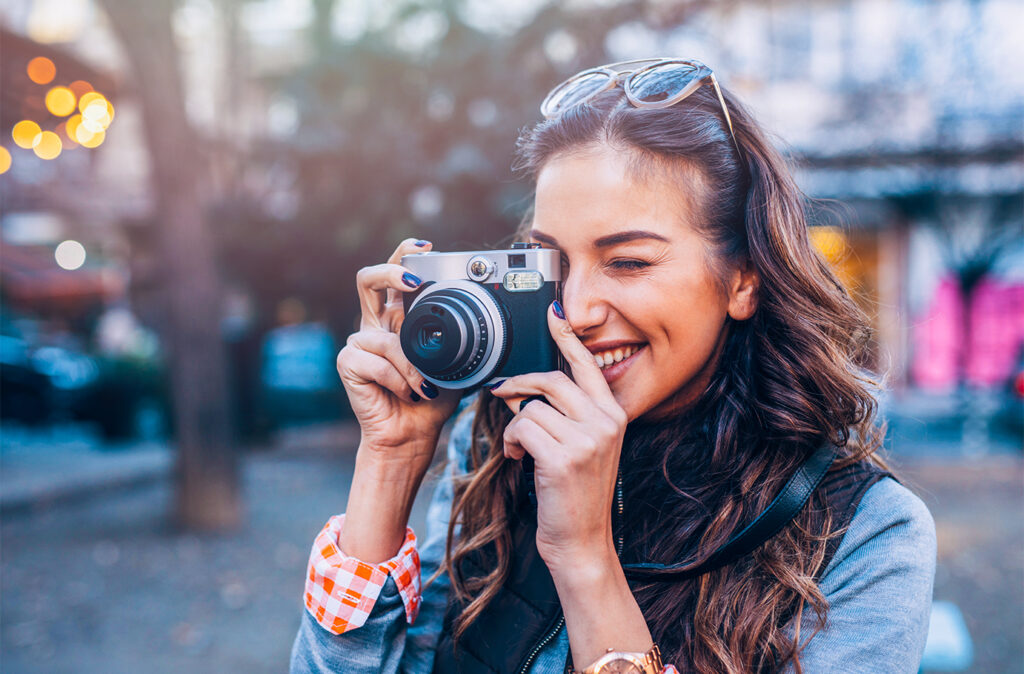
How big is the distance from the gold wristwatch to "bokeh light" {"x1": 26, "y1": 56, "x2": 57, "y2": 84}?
812cm

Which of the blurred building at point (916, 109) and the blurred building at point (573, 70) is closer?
the blurred building at point (573, 70)

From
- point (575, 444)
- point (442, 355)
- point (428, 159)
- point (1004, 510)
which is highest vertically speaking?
point (428, 159)

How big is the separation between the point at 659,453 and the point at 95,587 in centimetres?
461

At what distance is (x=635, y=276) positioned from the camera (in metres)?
1.37

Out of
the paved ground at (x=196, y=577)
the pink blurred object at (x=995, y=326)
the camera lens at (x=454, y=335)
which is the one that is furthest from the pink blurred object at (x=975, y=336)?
the camera lens at (x=454, y=335)

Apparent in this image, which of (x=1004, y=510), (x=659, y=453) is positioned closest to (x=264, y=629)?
(x=659, y=453)

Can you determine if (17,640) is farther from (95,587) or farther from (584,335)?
(584,335)

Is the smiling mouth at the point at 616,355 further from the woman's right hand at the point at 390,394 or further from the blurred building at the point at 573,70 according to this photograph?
the blurred building at the point at 573,70

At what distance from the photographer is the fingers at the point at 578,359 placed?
1.25 meters

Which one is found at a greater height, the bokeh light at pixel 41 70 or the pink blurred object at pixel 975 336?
the bokeh light at pixel 41 70

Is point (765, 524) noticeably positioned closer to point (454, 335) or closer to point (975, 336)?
point (454, 335)

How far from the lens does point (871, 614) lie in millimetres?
1166

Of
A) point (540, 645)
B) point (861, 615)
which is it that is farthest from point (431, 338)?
point (861, 615)

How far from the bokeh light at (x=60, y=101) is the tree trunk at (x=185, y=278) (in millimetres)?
2962
